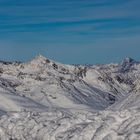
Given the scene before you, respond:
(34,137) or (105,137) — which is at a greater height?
(34,137)

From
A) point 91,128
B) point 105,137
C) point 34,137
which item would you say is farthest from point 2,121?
point 105,137

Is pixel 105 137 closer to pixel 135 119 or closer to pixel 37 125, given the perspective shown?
pixel 135 119

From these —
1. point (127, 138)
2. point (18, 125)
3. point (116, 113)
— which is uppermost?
point (18, 125)

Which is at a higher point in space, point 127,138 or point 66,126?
point 66,126

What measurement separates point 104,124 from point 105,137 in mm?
3493

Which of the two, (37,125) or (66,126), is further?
(37,125)

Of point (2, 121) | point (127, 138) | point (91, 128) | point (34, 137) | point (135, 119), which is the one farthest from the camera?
point (2, 121)

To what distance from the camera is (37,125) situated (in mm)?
79938

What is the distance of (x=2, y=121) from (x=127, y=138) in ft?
136

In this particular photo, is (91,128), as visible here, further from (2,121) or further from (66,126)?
(2,121)

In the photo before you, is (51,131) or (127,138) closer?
(127,138)

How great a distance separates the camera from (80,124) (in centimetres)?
6850

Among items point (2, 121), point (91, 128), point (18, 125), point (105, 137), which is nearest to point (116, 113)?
point (91, 128)

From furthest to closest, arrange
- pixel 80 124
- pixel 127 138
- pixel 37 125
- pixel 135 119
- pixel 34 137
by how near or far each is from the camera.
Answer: pixel 37 125, pixel 34 137, pixel 80 124, pixel 135 119, pixel 127 138
